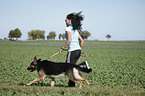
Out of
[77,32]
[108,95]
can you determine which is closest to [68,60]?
[77,32]

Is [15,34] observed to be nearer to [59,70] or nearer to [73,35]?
[73,35]

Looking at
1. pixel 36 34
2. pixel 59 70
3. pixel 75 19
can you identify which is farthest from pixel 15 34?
pixel 59 70

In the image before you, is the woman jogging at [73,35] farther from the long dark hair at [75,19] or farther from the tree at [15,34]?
the tree at [15,34]

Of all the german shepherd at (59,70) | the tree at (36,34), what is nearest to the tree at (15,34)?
the tree at (36,34)

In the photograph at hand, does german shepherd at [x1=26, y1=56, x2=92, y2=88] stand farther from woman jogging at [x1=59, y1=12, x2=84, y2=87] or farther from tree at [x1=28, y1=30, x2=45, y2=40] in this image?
tree at [x1=28, y1=30, x2=45, y2=40]

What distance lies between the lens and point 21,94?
17.6 ft

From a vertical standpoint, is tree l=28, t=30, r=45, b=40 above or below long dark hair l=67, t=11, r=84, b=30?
above

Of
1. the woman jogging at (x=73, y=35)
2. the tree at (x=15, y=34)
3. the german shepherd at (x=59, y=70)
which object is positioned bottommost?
the german shepherd at (x=59, y=70)

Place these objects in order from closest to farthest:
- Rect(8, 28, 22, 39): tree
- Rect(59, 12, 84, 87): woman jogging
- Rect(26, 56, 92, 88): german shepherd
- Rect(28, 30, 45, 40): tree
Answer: Rect(26, 56, 92, 88): german shepherd → Rect(59, 12, 84, 87): woman jogging → Rect(8, 28, 22, 39): tree → Rect(28, 30, 45, 40): tree

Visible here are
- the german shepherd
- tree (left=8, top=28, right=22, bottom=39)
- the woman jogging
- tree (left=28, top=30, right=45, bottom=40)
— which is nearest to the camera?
the german shepherd

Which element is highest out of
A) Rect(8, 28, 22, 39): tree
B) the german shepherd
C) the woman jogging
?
Rect(8, 28, 22, 39): tree

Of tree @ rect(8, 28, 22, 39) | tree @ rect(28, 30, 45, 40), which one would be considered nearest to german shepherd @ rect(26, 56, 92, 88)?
tree @ rect(8, 28, 22, 39)

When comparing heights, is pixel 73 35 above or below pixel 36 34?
below

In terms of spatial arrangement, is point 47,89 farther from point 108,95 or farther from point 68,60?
point 108,95
